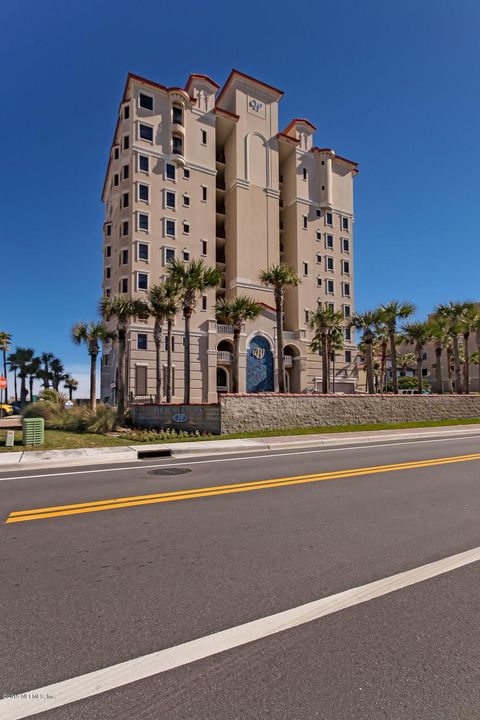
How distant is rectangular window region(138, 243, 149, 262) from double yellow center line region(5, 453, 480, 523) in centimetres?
3714

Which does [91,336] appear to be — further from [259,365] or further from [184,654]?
[184,654]

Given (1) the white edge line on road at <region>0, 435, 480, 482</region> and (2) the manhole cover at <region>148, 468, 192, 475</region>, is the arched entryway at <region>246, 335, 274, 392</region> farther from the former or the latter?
(2) the manhole cover at <region>148, 468, 192, 475</region>

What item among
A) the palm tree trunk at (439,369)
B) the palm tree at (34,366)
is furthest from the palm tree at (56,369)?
the palm tree trunk at (439,369)

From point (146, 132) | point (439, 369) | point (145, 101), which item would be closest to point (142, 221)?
point (146, 132)

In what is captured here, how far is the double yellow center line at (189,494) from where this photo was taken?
654cm

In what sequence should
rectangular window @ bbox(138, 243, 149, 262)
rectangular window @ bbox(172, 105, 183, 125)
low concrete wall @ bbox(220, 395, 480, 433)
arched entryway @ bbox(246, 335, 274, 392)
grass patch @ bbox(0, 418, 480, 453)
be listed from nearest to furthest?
grass patch @ bbox(0, 418, 480, 453) → low concrete wall @ bbox(220, 395, 480, 433) → rectangular window @ bbox(138, 243, 149, 262) → rectangular window @ bbox(172, 105, 183, 125) → arched entryway @ bbox(246, 335, 274, 392)

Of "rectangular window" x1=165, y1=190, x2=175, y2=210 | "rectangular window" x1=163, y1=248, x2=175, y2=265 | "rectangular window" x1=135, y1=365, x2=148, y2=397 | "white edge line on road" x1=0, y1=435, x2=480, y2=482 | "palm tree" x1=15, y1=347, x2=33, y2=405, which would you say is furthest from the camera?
"palm tree" x1=15, y1=347, x2=33, y2=405

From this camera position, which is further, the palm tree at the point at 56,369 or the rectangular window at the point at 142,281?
the palm tree at the point at 56,369

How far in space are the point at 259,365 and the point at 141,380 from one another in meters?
13.3

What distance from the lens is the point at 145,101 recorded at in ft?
147

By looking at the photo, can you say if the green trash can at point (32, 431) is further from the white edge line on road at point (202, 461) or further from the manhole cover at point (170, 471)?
the manhole cover at point (170, 471)

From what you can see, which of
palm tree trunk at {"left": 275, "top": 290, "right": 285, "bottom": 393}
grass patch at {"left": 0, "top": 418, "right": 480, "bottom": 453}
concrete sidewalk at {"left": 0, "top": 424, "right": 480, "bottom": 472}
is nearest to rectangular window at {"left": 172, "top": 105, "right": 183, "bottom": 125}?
palm tree trunk at {"left": 275, "top": 290, "right": 285, "bottom": 393}

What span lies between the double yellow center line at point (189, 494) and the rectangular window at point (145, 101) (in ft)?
152

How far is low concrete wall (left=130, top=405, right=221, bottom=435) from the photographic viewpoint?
795 inches
